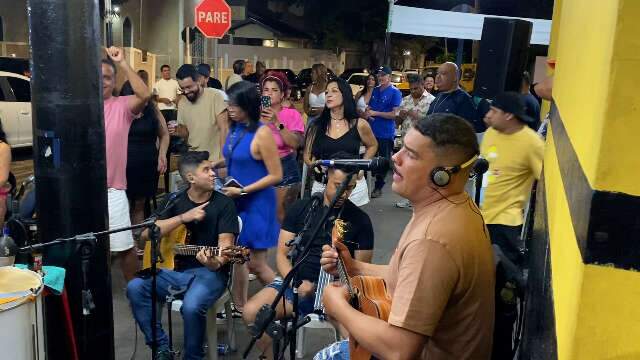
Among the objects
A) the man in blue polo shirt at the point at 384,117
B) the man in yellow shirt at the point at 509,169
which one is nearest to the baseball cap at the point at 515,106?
the man in yellow shirt at the point at 509,169

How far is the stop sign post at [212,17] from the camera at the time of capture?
9.20 meters

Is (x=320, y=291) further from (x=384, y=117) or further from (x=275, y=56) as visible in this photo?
(x=275, y=56)

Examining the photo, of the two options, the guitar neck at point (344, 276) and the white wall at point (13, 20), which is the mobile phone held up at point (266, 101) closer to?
the guitar neck at point (344, 276)

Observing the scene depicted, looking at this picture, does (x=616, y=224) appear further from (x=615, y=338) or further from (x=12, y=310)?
(x=12, y=310)

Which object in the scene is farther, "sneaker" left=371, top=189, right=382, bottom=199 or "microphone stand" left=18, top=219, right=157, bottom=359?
"sneaker" left=371, top=189, right=382, bottom=199

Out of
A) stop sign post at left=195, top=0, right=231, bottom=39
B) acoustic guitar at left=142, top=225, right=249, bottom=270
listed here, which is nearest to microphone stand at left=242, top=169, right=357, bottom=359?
acoustic guitar at left=142, top=225, right=249, bottom=270

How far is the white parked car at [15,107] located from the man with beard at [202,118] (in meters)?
6.48

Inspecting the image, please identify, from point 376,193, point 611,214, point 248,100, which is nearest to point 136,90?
point 248,100

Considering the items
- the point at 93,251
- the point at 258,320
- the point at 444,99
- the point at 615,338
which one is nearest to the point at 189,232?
the point at 93,251

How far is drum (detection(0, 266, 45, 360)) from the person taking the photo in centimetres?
264

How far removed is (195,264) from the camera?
4.04 meters

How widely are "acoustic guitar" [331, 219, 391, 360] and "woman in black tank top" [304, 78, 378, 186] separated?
9.90ft

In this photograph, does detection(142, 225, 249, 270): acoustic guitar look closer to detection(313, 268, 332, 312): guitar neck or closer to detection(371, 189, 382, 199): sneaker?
detection(313, 268, 332, 312): guitar neck

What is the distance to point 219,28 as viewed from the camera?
364 inches
